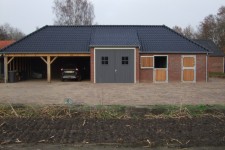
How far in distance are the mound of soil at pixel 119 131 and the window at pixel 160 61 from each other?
2071 cm

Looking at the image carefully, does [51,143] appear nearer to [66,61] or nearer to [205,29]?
[66,61]

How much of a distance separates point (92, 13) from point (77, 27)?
3026 cm

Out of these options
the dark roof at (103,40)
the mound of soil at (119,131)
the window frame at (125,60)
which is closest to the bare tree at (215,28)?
the dark roof at (103,40)

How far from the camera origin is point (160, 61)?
31406 millimetres

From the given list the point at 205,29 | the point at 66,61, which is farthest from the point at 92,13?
the point at 66,61

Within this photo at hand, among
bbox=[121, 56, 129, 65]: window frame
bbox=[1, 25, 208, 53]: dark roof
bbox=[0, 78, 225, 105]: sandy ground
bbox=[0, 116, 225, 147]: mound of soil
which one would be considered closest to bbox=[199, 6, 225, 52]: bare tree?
bbox=[1, 25, 208, 53]: dark roof

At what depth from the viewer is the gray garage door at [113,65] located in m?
29.4

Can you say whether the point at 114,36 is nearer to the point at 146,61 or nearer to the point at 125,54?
the point at 125,54

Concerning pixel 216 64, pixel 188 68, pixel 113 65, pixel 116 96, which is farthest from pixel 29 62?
pixel 216 64

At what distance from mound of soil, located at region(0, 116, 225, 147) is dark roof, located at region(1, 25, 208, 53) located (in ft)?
65.0

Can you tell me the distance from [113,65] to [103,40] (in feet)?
7.96

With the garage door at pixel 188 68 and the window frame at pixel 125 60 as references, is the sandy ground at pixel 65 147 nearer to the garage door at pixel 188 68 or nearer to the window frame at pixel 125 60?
the window frame at pixel 125 60

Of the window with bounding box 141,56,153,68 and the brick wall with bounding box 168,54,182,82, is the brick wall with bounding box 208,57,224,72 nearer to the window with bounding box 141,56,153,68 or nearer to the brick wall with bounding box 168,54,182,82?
the brick wall with bounding box 168,54,182,82

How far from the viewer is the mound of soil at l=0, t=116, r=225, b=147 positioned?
7699mm
